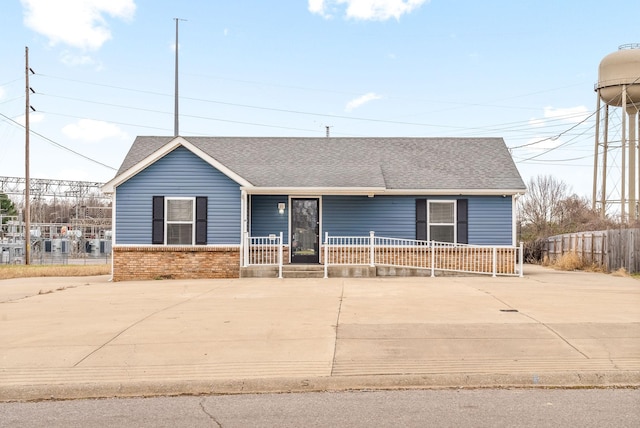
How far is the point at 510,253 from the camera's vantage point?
19469mm

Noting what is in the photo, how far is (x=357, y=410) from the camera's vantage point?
553 centimetres

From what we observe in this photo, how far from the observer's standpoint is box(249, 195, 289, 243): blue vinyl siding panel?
19875mm

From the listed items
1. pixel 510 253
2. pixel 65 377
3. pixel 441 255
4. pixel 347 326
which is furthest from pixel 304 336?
pixel 510 253

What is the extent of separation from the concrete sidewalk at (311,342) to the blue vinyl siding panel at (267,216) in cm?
657

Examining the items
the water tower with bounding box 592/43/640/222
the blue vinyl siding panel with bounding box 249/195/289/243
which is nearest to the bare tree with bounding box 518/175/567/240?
the water tower with bounding box 592/43/640/222

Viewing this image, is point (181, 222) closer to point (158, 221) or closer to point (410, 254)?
point (158, 221)

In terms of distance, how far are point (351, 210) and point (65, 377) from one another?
14.1m

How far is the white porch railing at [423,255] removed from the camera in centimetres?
1909

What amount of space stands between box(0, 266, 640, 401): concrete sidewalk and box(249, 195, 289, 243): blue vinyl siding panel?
21.5 ft

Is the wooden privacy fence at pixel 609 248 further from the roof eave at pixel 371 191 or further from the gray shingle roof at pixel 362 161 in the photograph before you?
the roof eave at pixel 371 191

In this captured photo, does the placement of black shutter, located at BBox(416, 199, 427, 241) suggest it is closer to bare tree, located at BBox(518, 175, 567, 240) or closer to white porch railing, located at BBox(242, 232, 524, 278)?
white porch railing, located at BBox(242, 232, 524, 278)

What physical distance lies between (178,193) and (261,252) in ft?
10.1

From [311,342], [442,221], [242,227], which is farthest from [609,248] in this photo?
[311,342]

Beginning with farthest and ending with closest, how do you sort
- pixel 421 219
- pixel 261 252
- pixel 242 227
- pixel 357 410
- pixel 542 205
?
pixel 542 205, pixel 421 219, pixel 261 252, pixel 242 227, pixel 357 410
